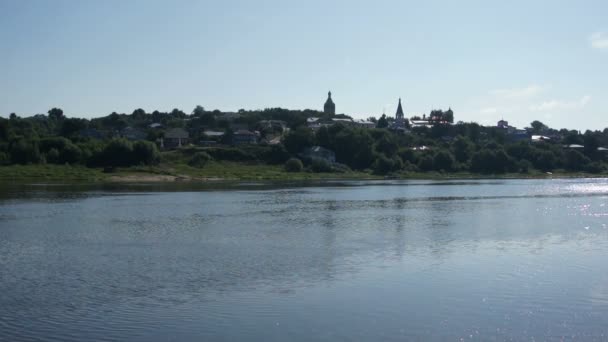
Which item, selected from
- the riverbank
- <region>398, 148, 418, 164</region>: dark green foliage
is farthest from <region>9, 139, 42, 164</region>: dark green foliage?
<region>398, 148, 418, 164</region>: dark green foliage

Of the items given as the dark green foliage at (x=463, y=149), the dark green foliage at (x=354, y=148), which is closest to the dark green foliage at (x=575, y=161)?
the dark green foliage at (x=463, y=149)

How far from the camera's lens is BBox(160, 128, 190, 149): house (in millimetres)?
123062

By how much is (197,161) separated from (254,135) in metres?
33.3

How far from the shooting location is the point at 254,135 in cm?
13512

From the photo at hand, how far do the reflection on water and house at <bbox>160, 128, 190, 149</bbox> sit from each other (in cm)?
8087

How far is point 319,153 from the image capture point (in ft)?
390

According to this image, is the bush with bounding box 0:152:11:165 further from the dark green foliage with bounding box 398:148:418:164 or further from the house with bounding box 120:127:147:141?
the dark green foliage with bounding box 398:148:418:164

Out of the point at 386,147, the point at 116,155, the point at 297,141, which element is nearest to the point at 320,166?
the point at 297,141

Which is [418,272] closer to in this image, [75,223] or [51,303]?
[51,303]

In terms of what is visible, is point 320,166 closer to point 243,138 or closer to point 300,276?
point 243,138

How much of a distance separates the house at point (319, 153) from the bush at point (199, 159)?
64.8 feet

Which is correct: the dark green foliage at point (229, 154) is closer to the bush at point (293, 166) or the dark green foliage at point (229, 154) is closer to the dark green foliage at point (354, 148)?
the bush at point (293, 166)

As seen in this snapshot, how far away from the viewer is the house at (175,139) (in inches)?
4845

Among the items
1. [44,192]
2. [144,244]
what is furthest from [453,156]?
[144,244]
